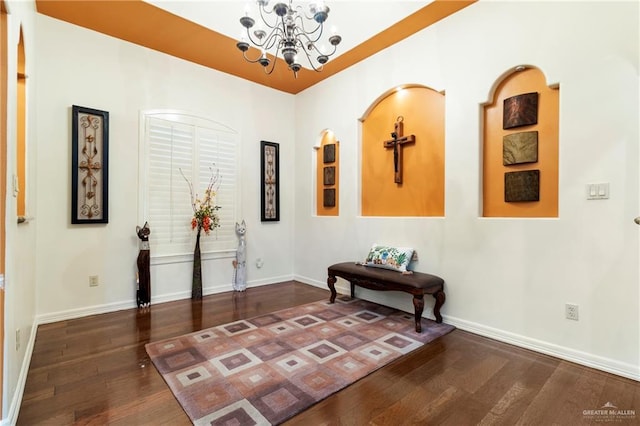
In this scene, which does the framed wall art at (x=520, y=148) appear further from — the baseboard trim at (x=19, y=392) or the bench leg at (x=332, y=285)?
the baseboard trim at (x=19, y=392)

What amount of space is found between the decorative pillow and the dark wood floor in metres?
0.88

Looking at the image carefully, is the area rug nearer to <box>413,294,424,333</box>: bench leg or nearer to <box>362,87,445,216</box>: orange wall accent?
<box>413,294,424,333</box>: bench leg

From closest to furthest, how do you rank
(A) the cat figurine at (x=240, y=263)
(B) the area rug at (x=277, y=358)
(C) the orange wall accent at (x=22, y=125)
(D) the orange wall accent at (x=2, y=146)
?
(D) the orange wall accent at (x=2, y=146) → (B) the area rug at (x=277, y=358) → (C) the orange wall accent at (x=22, y=125) → (A) the cat figurine at (x=240, y=263)

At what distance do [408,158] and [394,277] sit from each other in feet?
4.85

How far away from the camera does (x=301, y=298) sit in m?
4.23

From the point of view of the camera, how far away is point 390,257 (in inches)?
142

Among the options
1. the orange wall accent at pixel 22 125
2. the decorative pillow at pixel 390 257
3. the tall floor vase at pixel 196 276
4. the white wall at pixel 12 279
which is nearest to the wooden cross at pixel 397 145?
the decorative pillow at pixel 390 257

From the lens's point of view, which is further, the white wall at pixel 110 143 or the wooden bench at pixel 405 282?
the white wall at pixel 110 143

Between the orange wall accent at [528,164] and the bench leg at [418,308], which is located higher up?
the orange wall accent at [528,164]

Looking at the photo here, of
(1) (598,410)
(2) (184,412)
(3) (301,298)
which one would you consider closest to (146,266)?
(3) (301,298)

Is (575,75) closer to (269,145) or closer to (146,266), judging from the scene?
(269,145)

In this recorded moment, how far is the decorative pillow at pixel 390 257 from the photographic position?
3520 mm

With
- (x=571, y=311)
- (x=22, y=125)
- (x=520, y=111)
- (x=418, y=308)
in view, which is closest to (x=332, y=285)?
(x=418, y=308)

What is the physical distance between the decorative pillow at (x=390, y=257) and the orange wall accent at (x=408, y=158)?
0.48 metres
